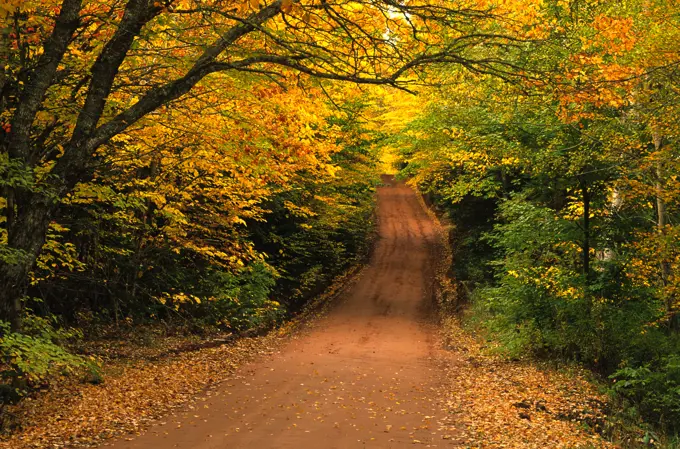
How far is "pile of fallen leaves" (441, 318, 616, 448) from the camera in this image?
8.40 meters

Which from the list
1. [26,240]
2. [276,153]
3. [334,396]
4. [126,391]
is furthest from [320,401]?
[26,240]

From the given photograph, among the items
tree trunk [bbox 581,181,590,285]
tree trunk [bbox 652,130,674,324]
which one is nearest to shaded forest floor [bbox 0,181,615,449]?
tree trunk [bbox 581,181,590,285]

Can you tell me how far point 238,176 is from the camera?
12.6 metres

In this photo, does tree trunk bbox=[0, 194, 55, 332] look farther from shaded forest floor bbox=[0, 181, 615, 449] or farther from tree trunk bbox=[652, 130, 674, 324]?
tree trunk bbox=[652, 130, 674, 324]

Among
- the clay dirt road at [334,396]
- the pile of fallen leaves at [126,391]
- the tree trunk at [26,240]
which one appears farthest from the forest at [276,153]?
the clay dirt road at [334,396]

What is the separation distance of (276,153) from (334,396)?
4817 millimetres

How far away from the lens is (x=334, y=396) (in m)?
10.7

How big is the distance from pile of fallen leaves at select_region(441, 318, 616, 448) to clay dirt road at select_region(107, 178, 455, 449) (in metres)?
0.47

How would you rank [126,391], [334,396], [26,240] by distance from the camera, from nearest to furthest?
[26,240], [126,391], [334,396]

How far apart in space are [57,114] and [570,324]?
11259mm

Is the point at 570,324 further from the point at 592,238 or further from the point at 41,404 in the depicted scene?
the point at 41,404

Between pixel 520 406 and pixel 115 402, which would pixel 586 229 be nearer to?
pixel 520 406

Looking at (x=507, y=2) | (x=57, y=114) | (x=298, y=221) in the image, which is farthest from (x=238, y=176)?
(x=298, y=221)

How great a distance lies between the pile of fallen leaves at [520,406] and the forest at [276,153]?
72 centimetres
